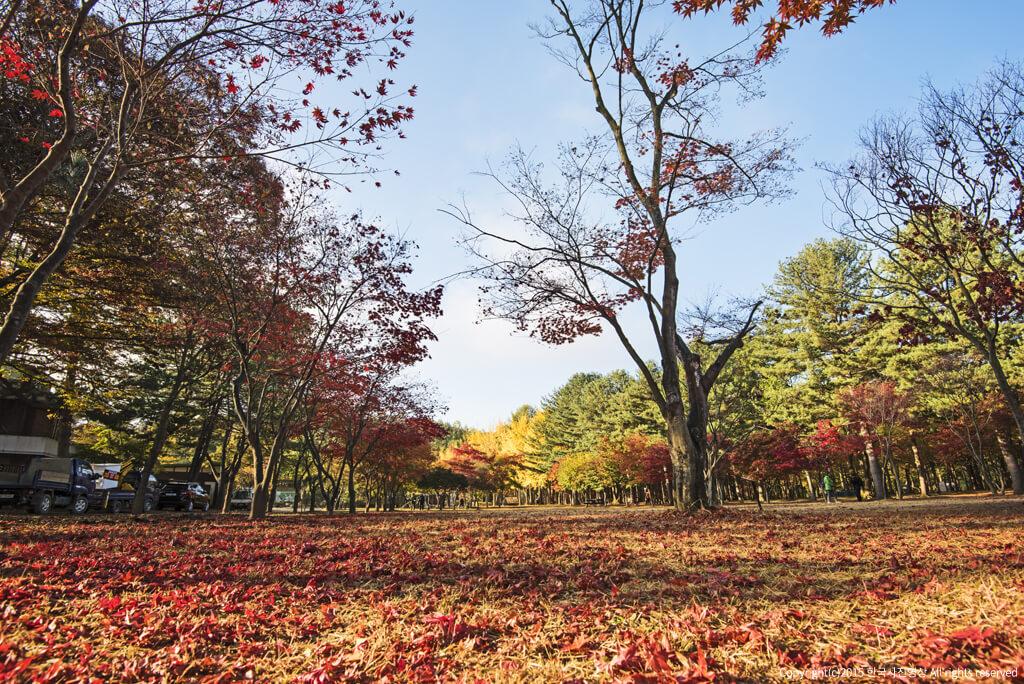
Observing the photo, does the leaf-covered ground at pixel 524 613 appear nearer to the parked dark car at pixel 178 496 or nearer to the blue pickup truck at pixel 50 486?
the blue pickup truck at pixel 50 486

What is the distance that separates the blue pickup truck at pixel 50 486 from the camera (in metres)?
17.1

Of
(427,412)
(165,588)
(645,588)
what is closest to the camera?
(645,588)

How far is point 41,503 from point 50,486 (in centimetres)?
63

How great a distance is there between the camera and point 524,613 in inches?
140

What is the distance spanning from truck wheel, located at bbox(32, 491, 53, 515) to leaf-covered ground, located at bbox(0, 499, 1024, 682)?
14.4 m

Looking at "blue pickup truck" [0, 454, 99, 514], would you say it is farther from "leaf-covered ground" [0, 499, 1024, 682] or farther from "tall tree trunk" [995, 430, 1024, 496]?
"tall tree trunk" [995, 430, 1024, 496]

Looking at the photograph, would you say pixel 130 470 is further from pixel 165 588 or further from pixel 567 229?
pixel 165 588

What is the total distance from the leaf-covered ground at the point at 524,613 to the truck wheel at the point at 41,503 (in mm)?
14413

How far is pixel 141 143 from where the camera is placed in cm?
987

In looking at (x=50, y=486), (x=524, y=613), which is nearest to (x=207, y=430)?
(x=50, y=486)

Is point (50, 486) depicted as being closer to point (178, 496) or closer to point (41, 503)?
point (41, 503)

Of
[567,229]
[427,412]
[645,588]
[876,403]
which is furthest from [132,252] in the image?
[876,403]

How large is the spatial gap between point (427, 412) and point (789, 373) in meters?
25.8

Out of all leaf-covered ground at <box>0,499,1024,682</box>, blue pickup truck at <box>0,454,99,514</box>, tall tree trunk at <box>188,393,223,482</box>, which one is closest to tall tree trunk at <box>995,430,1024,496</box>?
leaf-covered ground at <box>0,499,1024,682</box>
